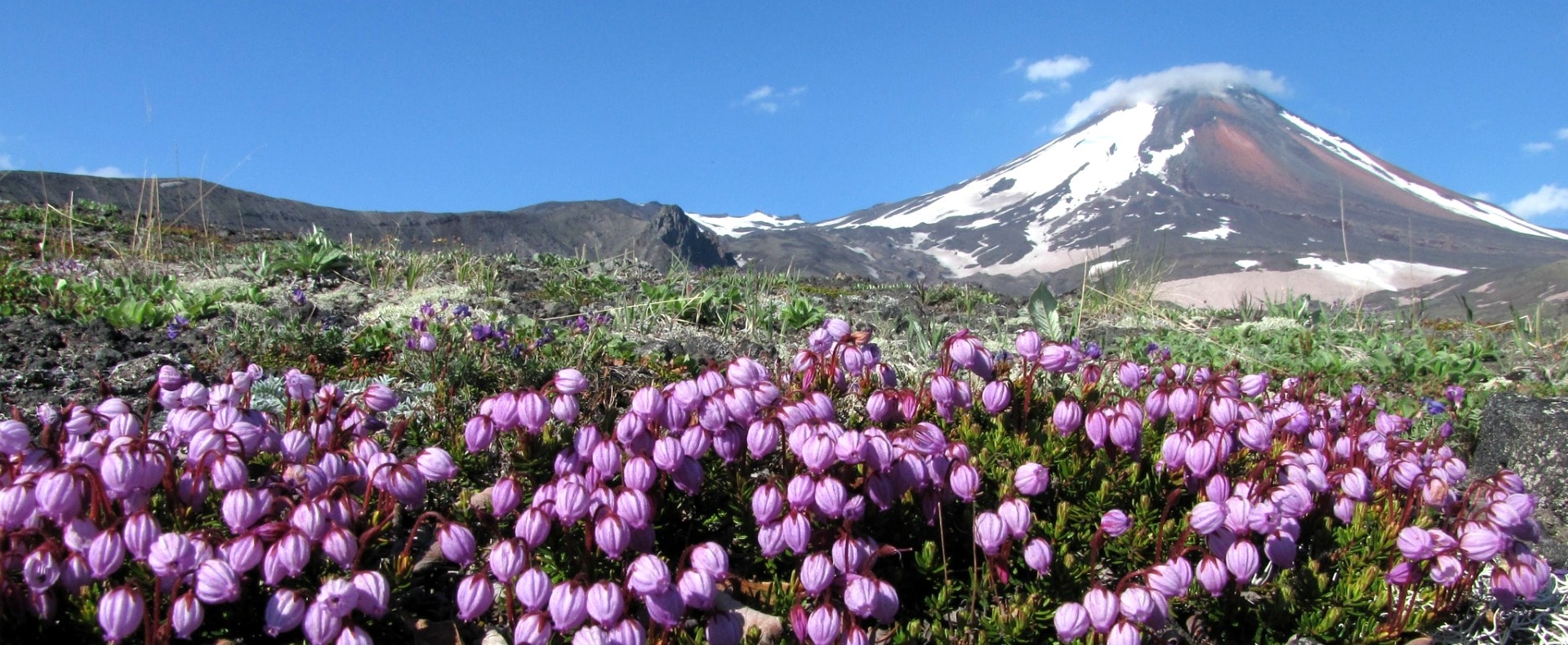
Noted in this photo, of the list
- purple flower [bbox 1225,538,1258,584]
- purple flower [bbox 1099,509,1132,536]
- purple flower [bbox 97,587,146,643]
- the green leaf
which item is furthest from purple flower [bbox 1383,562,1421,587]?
the green leaf

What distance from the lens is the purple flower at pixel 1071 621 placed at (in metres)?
1.94

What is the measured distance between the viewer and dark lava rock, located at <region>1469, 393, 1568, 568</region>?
359 centimetres

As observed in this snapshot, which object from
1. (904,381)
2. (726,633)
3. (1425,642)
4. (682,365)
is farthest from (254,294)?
(1425,642)

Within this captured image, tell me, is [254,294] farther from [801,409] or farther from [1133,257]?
[1133,257]

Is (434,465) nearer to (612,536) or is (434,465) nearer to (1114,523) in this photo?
(612,536)

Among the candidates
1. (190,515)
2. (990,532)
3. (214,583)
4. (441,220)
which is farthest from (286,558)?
(441,220)

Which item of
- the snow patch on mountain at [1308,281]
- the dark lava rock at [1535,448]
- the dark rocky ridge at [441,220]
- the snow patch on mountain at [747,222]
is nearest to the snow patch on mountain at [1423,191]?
the snow patch on mountain at [1308,281]

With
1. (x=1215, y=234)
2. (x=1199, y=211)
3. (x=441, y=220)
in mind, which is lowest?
(x=441, y=220)

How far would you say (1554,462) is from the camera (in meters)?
3.65

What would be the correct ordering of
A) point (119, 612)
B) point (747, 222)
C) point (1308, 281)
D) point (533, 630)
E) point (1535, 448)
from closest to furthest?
point (119, 612) < point (533, 630) < point (1535, 448) < point (1308, 281) < point (747, 222)

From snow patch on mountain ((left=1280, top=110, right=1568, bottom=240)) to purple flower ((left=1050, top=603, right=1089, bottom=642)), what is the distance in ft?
350

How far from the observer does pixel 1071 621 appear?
194cm

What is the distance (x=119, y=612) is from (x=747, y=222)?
123473 millimetres

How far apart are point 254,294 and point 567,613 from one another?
19.6 ft
